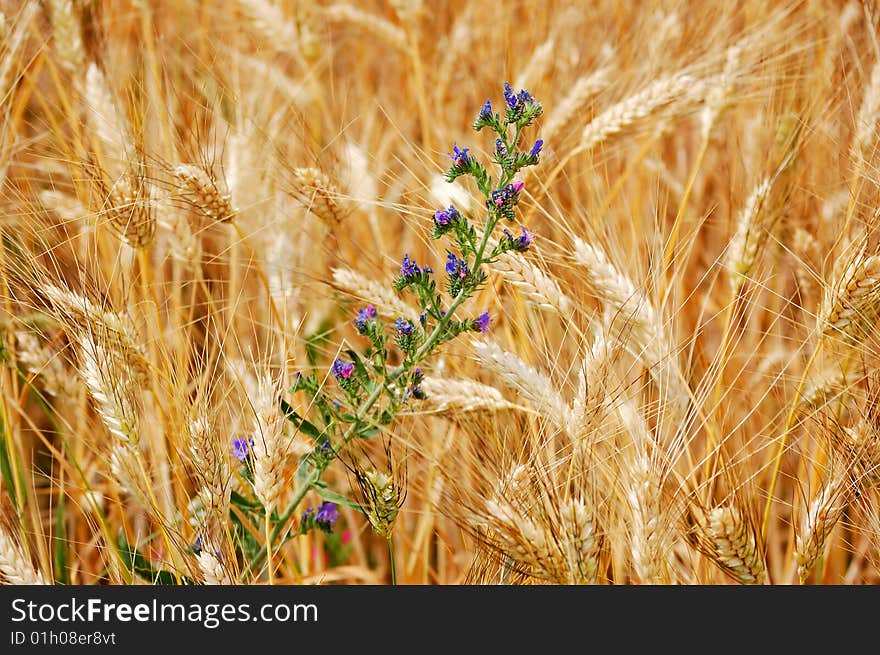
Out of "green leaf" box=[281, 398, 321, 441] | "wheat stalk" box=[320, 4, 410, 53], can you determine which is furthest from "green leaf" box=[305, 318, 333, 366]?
"wheat stalk" box=[320, 4, 410, 53]

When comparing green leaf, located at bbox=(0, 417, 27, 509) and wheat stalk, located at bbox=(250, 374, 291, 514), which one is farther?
green leaf, located at bbox=(0, 417, 27, 509)

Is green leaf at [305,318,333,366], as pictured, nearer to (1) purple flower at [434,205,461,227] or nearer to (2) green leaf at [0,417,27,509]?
(1) purple flower at [434,205,461,227]

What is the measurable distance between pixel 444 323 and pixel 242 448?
0.35 metres

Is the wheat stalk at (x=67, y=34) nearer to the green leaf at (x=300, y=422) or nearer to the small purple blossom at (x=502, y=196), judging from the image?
the green leaf at (x=300, y=422)

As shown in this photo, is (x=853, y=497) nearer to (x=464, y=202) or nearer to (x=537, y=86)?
(x=464, y=202)

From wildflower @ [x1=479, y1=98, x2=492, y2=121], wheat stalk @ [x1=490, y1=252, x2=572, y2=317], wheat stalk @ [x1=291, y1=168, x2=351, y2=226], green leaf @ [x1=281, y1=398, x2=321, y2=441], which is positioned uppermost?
wheat stalk @ [x1=291, y1=168, x2=351, y2=226]

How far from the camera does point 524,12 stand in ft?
7.50

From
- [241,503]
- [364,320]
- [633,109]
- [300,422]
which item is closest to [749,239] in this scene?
[633,109]

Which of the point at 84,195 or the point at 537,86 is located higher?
the point at 537,86

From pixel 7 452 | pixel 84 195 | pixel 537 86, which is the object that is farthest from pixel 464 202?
A: pixel 7 452

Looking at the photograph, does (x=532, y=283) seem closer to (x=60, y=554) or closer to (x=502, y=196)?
(x=502, y=196)

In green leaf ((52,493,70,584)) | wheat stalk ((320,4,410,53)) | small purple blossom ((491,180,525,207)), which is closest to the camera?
small purple blossom ((491,180,525,207))

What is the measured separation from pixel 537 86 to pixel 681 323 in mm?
605

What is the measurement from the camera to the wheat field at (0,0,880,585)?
1029mm
